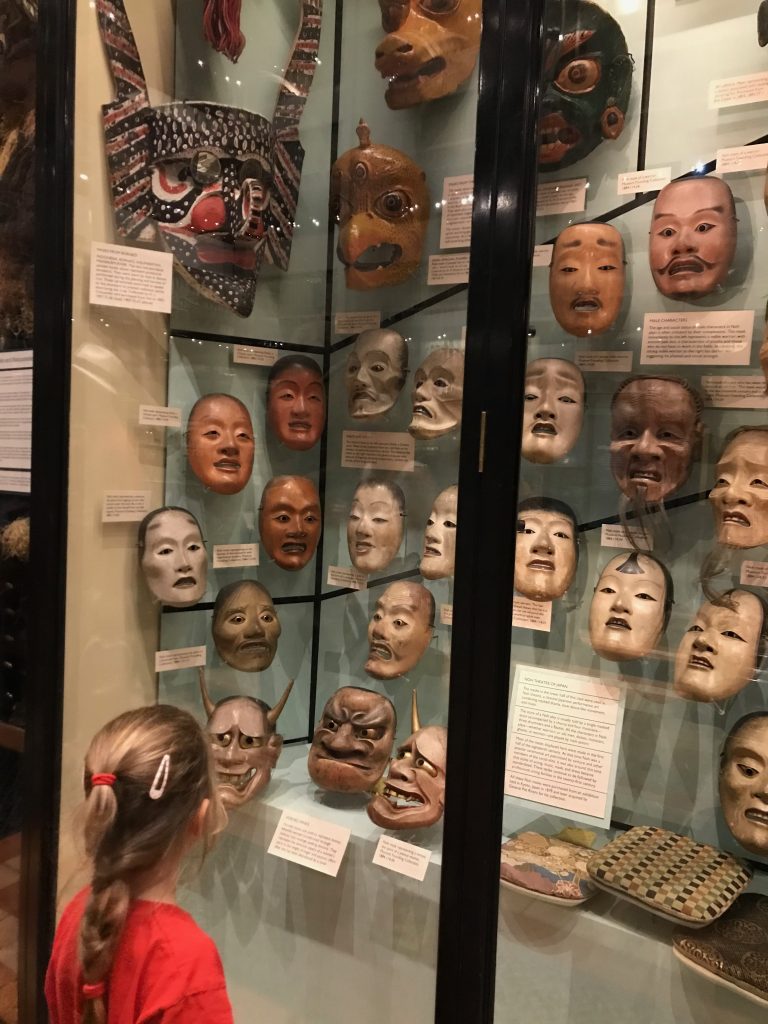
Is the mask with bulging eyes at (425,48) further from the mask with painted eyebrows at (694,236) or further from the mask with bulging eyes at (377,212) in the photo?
the mask with painted eyebrows at (694,236)

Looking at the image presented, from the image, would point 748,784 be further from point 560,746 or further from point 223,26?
point 223,26

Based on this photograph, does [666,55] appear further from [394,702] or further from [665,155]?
[394,702]

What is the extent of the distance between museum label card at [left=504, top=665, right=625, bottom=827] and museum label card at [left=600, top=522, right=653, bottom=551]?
0.92 feet

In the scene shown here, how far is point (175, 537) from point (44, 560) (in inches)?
11.4

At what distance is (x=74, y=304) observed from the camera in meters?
1.90

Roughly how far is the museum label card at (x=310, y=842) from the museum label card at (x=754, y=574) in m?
0.96

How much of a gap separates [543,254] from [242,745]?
1.24 metres

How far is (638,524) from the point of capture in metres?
1.65

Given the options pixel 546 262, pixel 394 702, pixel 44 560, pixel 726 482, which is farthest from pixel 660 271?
pixel 44 560

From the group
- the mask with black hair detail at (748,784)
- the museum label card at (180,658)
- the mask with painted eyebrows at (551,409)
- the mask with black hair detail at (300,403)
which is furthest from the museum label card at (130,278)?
the mask with black hair detail at (748,784)

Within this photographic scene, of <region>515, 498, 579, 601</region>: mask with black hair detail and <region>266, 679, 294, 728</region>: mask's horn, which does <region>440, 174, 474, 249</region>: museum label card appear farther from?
<region>266, 679, 294, 728</region>: mask's horn

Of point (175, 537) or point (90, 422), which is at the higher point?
point (90, 422)

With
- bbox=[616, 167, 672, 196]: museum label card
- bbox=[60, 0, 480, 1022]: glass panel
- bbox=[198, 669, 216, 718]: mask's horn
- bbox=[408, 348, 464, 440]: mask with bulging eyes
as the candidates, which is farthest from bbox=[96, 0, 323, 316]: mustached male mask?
bbox=[198, 669, 216, 718]: mask's horn

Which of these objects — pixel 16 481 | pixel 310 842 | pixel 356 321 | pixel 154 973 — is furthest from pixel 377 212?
pixel 154 973
